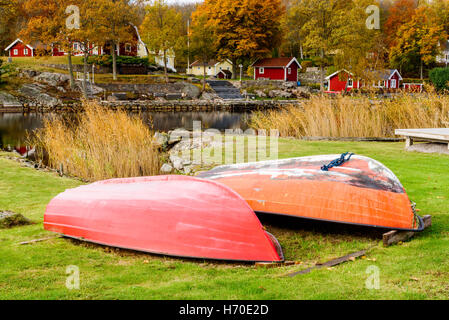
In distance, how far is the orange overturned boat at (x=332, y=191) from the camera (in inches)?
211

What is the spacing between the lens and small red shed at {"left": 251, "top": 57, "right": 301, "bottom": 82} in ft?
186

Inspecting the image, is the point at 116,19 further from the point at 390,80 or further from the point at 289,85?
the point at 390,80

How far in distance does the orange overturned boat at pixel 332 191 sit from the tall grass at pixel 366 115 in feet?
27.6

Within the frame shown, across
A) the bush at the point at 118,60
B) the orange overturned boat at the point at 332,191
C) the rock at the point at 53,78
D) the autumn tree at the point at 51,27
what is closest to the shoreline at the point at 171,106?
the autumn tree at the point at 51,27

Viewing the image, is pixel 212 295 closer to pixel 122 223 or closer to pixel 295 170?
pixel 122 223

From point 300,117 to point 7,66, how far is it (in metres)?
32.1

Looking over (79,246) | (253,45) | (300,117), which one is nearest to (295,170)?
(79,246)

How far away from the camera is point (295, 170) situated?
6285 millimetres

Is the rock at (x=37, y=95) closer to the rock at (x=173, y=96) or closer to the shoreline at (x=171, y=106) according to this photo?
the shoreline at (x=171, y=106)

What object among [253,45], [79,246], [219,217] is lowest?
[79,246]

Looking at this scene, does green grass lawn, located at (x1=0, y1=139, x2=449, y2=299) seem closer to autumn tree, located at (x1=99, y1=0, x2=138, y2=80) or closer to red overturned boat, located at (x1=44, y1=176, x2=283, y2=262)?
red overturned boat, located at (x1=44, y1=176, x2=283, y2=262)

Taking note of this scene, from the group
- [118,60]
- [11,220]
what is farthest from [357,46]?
[11,220]

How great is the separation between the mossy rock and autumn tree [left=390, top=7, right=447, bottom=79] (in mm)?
54681

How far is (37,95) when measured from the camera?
127ft
